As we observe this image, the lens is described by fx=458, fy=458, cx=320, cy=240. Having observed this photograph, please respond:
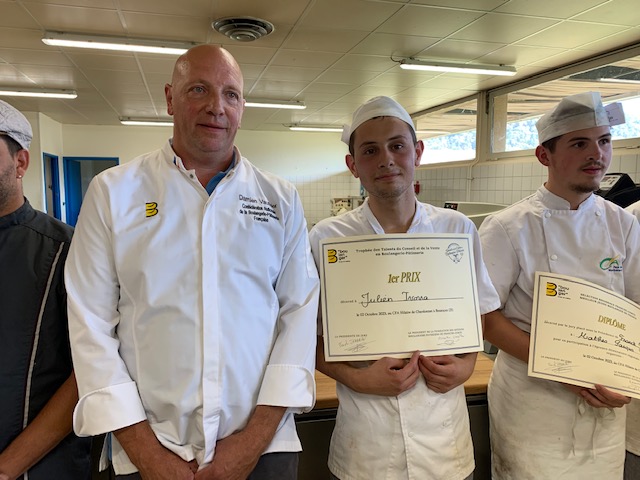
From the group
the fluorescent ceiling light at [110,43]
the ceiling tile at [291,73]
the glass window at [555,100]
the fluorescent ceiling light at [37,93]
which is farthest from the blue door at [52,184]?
the glass window at [555,100]

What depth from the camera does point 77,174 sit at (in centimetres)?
1018

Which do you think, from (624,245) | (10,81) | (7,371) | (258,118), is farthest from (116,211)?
(258,118)

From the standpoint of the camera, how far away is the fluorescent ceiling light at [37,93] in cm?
635

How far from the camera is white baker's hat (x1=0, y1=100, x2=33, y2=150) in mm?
1151

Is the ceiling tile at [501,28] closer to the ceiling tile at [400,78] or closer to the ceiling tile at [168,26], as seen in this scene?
the ceiling tile at [400,78]

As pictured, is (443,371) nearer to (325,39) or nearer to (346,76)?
(325,39)

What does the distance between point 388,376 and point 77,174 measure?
35.1 ft

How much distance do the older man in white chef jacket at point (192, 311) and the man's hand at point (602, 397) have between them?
85 centimetres

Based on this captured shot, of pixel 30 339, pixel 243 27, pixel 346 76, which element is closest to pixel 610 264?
pixel 30 339

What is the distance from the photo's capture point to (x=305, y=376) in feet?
3.90

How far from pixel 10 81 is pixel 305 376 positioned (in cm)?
664

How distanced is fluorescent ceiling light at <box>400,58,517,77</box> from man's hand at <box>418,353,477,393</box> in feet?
14.2

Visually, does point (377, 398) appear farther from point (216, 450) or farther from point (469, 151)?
point (469, 151)

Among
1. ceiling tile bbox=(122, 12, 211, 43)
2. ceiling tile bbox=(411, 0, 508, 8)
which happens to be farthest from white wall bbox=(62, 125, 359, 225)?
ceiling tile bbox=(411, 0, 508, 8)
